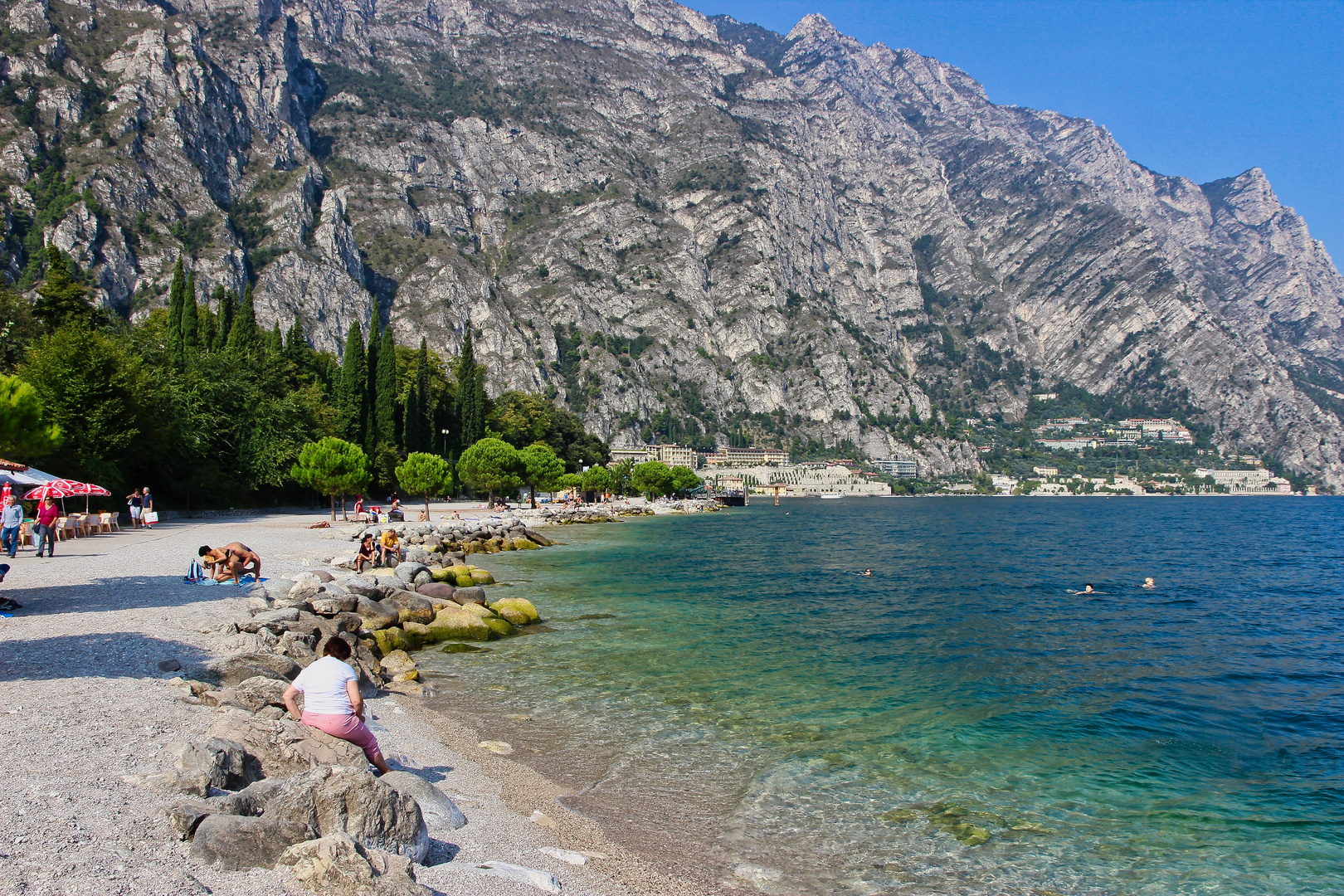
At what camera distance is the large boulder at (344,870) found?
16.4ft


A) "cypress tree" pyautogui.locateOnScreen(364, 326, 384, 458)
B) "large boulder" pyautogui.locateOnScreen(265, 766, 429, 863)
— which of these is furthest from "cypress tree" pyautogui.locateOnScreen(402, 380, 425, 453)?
"large boulder" pyautogui.locateOnScreen(265, 766, 429, 863)

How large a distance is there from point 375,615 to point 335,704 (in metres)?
11.0

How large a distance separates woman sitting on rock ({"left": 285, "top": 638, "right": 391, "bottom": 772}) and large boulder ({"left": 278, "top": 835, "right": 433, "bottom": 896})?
9.60 ft

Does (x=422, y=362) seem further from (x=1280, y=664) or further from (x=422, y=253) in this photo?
(x=422, y=253)

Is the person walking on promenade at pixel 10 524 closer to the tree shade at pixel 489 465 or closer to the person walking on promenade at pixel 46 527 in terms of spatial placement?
the person walking on promenade at pixel 46 527

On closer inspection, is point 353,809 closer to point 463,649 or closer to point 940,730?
point 940,730

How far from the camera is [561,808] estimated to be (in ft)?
30.0

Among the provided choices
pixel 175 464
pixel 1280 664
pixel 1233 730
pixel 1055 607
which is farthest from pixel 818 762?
pixel 175 464

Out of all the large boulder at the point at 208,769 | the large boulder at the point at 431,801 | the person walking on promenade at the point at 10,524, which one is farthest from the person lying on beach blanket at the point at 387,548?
the large boulder at the point at 208,769

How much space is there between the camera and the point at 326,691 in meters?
8.10

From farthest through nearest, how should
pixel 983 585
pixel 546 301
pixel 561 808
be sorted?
pixel 546 301 < pixel 983 585 < pixel 561 808

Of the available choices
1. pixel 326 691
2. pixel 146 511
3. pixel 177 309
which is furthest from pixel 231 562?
pixel 177 309

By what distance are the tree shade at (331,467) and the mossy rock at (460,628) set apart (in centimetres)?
3058

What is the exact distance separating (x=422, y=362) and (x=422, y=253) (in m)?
106
